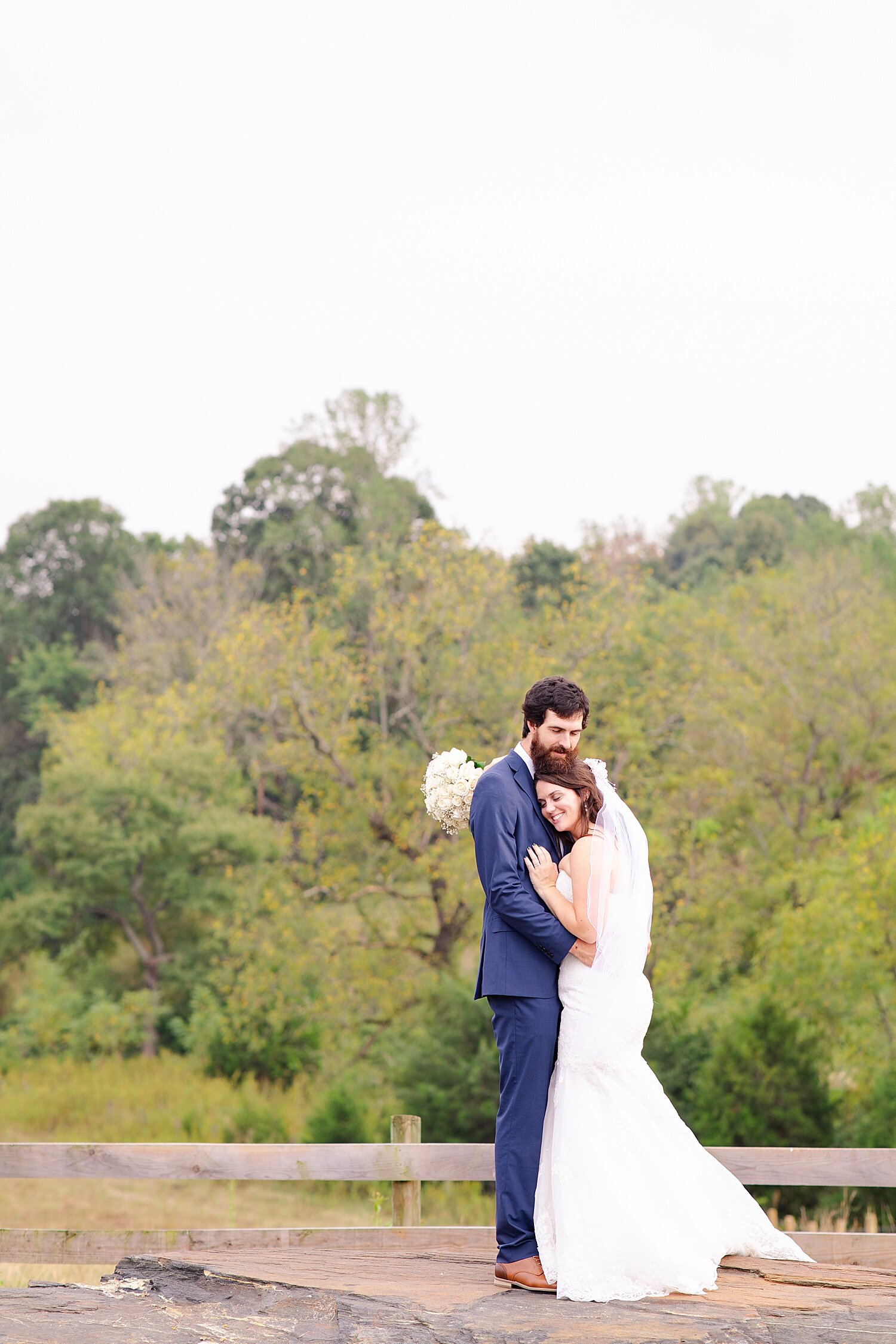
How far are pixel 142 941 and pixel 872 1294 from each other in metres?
20.7

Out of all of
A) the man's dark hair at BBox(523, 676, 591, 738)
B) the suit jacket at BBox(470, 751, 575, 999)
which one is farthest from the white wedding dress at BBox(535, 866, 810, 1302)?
the man's dark hair at BBox(523, 676, 591, 738)

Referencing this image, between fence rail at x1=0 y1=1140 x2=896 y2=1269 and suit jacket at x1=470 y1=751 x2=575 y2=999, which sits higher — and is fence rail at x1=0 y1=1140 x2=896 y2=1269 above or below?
below

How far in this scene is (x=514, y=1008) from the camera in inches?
173

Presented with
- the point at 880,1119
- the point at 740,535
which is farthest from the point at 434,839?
the point at 740,535

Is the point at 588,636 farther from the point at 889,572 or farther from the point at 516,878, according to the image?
the point at 889,572

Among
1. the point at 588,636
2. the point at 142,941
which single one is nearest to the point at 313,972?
the point at 588,636

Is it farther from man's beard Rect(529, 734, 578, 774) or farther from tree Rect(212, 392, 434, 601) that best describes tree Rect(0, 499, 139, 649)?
man's beard Rect(529, 734, 578, 774)

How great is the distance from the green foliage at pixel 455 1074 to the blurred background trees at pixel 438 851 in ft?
0.13

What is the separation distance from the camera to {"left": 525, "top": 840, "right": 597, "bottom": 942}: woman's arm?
14.4 ft

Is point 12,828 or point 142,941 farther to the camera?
point 12,828

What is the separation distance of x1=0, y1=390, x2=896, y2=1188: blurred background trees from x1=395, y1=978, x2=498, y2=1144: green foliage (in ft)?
0.13

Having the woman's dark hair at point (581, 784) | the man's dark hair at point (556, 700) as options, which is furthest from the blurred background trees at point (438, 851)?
the man's dark hair at point (556, 700)

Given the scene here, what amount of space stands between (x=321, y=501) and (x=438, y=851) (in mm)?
23893

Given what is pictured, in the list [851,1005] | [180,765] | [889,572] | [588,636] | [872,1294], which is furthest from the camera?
[889,572]
